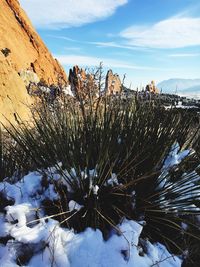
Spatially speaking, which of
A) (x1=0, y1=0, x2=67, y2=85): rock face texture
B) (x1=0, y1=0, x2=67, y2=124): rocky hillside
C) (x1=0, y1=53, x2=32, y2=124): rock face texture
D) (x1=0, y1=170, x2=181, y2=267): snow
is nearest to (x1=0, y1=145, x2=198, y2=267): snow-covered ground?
(x1=0, y1=170, x2=181, y2=267): snow

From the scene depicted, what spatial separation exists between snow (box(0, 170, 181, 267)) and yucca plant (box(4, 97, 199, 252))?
98mm

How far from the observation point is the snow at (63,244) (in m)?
2.58

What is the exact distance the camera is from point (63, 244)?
272 cm

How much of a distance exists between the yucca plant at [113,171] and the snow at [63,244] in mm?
98

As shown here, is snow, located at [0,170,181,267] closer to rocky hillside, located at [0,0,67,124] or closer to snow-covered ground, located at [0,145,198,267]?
snow-covered ground, located at [0,145,198,267]

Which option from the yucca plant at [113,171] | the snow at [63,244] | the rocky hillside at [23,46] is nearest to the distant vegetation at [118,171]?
Result: the yucca plant at [113,171]

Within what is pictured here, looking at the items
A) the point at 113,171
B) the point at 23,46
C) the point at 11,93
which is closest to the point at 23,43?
the point at 23,46

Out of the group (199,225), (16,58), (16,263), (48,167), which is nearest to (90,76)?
(48,167)

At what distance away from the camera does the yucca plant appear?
121 inches

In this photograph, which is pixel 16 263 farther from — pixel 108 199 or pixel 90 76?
pixel 90 76

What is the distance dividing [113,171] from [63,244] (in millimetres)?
877

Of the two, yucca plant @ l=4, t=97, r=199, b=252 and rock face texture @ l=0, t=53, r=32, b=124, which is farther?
rock face texture @ l=0, t=53, r=32, b=124

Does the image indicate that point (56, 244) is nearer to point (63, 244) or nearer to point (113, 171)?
point (63, 244)

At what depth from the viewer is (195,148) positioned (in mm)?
3984
